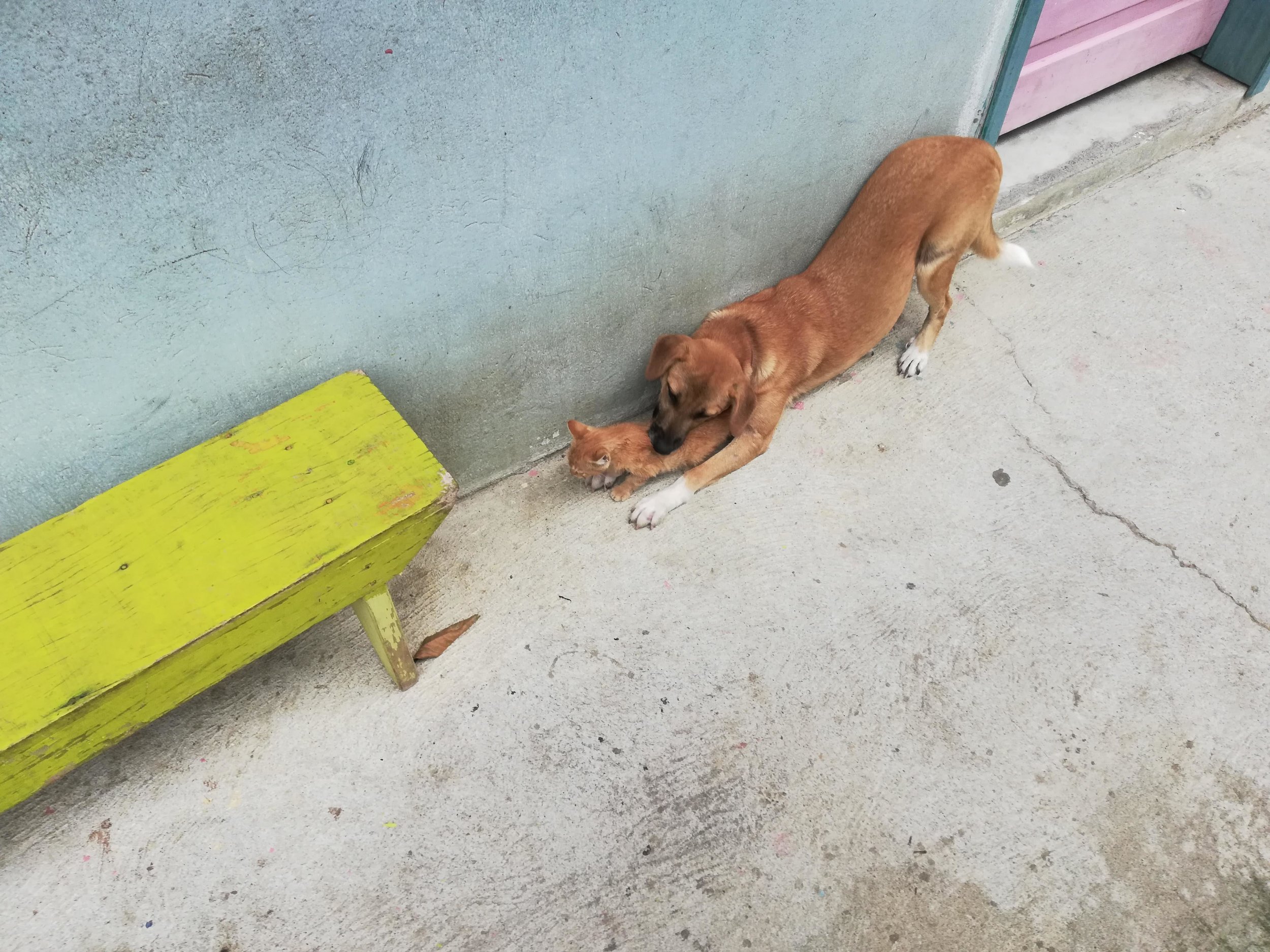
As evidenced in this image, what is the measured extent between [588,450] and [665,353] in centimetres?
40

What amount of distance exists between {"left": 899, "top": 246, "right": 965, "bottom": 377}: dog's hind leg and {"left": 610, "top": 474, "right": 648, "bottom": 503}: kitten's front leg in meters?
1.19

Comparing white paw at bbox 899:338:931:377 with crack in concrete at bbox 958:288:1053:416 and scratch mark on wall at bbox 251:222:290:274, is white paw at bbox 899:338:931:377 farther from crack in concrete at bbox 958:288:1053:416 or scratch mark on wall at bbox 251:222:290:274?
scratch mark on wall at bbox 251:222:290:274

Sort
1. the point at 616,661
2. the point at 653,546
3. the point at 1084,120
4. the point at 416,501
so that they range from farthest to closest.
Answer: the point at 1084,120, the point at 653,546, the point at 616,661, the point at 416,501


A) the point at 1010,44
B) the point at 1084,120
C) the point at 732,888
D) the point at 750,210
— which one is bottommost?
the point at 732,888

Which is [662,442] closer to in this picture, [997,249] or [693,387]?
[693,387]

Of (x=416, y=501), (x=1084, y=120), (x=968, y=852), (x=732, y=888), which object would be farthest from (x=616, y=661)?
(x=1084, y=120)

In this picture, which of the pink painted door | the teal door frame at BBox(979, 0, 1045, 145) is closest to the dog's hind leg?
the teal door frame at BBox(979, 0, 1045, 145)

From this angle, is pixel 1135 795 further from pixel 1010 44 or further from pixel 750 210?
pixel 1010 44

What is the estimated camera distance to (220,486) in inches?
81.4

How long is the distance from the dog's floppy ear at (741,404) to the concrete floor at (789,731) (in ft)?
1.20

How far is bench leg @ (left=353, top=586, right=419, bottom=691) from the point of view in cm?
221

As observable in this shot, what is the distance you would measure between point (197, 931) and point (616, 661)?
1.27 m

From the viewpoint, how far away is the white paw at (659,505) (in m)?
2.79

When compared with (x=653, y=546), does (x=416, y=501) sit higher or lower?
higher
